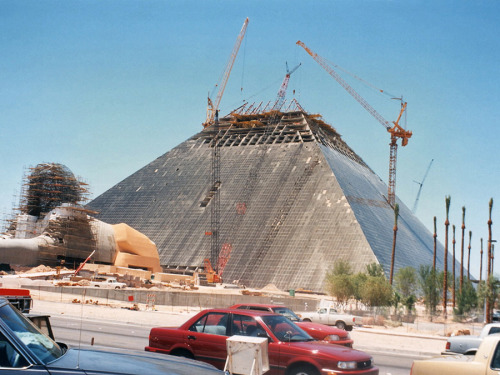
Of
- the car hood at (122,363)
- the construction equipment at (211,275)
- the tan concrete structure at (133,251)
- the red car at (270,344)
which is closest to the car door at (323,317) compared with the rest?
the red car at (270,344)

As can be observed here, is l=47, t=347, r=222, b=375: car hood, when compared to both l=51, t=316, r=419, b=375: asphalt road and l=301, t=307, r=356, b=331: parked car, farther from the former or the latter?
l=301, t=307, r=356, b=331: parked car

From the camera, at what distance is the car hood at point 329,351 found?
9.71m

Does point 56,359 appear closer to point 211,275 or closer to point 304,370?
point 304,370

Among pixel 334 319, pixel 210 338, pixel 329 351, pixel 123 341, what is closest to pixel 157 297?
pixel 334 319

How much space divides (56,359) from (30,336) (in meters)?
0.41

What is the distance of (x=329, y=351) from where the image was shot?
987cm

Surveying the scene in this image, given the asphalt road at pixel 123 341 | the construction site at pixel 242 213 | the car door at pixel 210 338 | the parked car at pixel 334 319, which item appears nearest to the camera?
the car door at pixel 210 338

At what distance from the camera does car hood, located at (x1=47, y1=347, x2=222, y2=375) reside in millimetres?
4492

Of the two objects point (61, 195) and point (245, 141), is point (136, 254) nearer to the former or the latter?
point (61, 195)

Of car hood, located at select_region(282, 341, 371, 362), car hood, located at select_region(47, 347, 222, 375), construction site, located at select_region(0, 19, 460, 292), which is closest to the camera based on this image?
car hood, located at select_region(47, 347, 222, 375)

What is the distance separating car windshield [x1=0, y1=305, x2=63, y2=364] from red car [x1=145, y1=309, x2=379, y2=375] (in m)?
5.65

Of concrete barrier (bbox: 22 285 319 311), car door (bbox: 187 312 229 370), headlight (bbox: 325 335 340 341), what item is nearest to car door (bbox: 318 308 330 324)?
concrete barrier (bbox: 22 285 319 311)

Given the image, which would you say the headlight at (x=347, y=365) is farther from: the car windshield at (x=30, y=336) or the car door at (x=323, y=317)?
the car door at (x=323, y=317)

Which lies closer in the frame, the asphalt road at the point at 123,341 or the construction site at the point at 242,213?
the asphalt road at the point at 123,341
